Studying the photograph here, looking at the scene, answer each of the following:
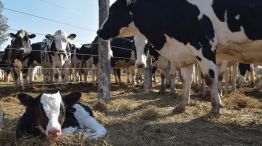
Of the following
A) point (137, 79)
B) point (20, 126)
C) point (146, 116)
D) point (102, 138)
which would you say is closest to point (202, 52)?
point (146, 116)

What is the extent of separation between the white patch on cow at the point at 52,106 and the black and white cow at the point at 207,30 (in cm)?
324

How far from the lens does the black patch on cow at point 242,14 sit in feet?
24.5

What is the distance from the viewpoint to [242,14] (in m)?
7.58

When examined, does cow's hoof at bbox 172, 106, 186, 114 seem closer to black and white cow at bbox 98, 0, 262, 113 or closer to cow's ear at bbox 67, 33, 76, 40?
black and white cow at bbox 98, 0, 262, 113

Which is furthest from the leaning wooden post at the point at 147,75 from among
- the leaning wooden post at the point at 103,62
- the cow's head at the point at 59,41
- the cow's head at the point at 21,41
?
the cow's head at the point at 21,41

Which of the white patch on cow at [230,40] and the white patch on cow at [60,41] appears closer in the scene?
the white patch on cow at [230,40]

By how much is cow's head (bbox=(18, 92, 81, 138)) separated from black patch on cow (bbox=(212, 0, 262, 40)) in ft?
11.8

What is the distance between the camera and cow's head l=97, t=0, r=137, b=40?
8.85 metres

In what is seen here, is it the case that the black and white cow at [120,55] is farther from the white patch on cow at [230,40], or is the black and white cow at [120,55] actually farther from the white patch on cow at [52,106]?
the white patch on cow at [52,106]

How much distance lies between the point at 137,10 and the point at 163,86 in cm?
505

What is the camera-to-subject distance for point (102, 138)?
584 cm

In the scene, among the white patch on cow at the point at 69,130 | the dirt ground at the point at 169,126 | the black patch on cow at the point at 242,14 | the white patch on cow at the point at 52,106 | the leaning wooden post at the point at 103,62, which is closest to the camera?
the white patch on cow at the point at 52,106

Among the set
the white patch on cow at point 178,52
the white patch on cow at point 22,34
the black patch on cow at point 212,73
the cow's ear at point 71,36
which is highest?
the cow's ear at point 71,36

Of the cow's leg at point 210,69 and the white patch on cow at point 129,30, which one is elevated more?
the white patch on cow at point 129,30
